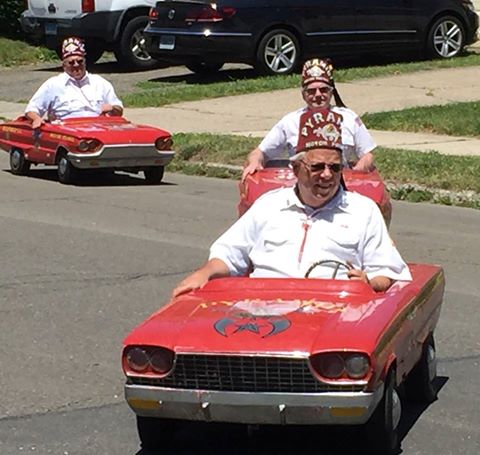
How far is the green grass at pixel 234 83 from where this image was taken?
21.4 metres

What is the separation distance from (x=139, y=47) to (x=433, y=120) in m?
9.06

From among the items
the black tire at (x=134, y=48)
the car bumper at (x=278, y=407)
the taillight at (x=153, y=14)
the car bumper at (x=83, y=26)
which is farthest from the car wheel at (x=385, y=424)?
the car bumper at (x=83, y=26)

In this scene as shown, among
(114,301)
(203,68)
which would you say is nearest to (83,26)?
(203,68)

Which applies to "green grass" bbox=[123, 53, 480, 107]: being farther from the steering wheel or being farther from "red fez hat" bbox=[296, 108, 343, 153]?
the steering wheel

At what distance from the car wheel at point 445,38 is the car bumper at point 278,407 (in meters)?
19.3

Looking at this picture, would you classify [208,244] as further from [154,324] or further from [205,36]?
[205,36]

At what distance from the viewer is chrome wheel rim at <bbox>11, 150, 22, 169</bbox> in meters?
15.5

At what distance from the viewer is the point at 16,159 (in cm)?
1558

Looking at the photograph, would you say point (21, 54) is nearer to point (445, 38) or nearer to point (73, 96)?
point (445, 38)

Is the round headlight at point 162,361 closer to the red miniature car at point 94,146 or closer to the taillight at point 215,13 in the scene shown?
the red miniature car at point 94,146

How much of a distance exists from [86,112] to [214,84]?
7662mm

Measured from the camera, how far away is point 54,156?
584 inches

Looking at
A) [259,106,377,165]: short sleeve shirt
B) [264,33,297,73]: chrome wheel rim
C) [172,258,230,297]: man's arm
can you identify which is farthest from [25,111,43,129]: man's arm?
[172,258,230,297]: man's arm

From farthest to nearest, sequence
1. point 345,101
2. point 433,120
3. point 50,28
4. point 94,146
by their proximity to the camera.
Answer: point 50,28
point 345,101
point 433,120
point 94,146
